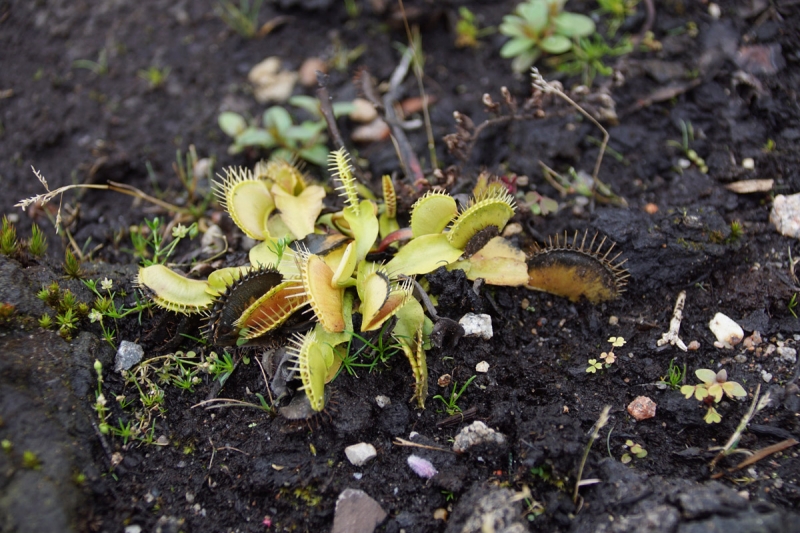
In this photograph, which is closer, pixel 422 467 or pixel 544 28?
pixel 422 467

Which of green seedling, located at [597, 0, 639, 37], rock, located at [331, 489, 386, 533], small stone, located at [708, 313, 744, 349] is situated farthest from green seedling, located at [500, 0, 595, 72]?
rock, located at [331, 489, 386, 533]

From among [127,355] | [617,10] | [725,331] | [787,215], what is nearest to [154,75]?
[127,355]

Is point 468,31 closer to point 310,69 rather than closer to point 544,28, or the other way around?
point 544,28

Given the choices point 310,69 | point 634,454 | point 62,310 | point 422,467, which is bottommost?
point 634,454

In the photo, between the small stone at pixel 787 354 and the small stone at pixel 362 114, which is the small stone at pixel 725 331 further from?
the small stone at pixel 362 114

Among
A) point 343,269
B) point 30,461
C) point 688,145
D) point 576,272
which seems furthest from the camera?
point 688,145
